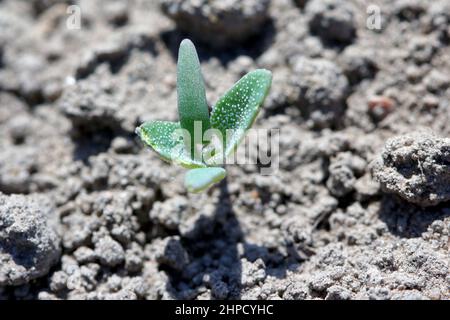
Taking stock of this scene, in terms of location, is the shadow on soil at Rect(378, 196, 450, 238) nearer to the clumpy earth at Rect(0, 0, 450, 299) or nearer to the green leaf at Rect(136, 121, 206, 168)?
the clumpy earth at Rect(0, 0, 450, 299)

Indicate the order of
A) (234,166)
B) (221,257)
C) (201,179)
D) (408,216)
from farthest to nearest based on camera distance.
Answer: (234,166)
(221,257)
(408,216)
(201,179)

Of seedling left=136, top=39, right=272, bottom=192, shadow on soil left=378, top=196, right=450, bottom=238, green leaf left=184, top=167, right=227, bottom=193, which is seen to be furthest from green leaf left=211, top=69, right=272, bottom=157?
shadow on soil left=378, top=196, right=450, bottom=238

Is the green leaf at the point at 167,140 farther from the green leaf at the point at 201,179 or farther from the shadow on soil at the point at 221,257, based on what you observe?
the shadow on soil at the point at 221,257

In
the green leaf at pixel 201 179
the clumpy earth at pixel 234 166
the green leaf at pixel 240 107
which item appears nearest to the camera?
the green leaf at pixel 201 179

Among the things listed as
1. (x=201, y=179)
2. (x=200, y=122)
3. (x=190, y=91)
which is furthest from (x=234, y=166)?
(x=201, y=179)

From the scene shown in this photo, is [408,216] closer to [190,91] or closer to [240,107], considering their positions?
[240,107]

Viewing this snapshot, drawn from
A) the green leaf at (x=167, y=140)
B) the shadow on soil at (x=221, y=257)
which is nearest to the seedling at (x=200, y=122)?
the green leaf at (x=167, y=140)
